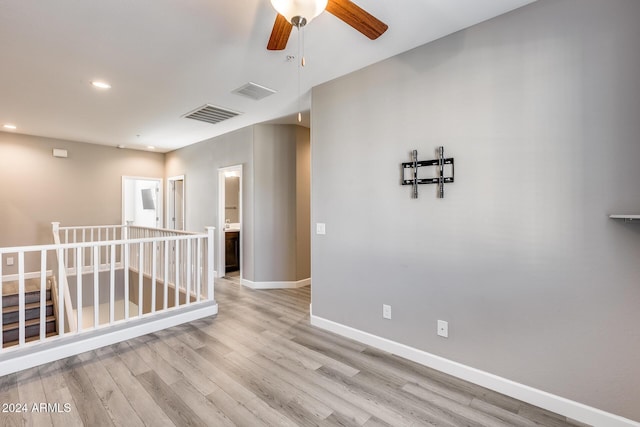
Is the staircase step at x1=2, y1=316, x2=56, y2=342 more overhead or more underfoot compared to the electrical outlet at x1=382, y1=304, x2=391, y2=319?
more underfoot

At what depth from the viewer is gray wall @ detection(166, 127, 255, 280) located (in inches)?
197

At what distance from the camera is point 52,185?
18.2 ft

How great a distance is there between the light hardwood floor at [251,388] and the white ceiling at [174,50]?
261 cm

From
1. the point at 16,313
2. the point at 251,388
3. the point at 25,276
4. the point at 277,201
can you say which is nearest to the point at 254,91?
the point at 277,201

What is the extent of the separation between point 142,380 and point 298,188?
3287 millimetres

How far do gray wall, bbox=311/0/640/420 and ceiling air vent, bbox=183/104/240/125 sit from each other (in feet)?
→ 6.77

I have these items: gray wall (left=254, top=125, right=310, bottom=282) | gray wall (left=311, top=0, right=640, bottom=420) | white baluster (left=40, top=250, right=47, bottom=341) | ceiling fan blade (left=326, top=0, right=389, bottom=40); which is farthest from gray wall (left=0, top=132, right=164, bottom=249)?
ceiling fan blade (left=326, top=0, right=389, bottom=40)

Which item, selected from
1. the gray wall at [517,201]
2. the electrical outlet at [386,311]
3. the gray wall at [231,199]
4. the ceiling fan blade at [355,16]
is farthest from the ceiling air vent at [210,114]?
the electrical outlet at [386,311]

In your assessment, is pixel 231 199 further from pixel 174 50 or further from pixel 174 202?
pixel 174 50

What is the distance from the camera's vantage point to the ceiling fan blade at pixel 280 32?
5.32ft

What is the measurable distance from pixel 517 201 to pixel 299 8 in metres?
1.84

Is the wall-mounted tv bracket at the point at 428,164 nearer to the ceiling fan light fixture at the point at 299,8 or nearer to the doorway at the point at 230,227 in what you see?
the ceiling fan light fixture at the point at 299,8

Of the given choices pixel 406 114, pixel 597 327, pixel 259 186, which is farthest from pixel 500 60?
pixel 259 186

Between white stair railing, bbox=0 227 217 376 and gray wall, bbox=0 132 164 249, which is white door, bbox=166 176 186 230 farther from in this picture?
white stair railing, bbox=0 227 217 376
